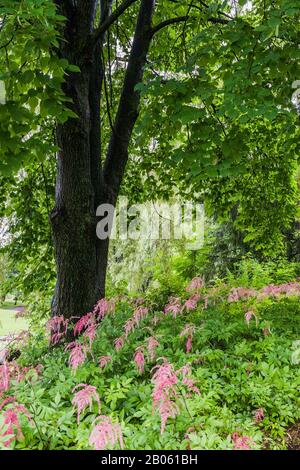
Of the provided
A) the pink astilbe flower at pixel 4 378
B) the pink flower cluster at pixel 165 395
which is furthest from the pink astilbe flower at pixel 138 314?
the pink astilbe flower at pixel 4 378

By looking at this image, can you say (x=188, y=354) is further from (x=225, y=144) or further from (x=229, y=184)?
(x=229, y=184)

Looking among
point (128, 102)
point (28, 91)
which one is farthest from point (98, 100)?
point (28, 91)

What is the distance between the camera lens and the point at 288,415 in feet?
8.19

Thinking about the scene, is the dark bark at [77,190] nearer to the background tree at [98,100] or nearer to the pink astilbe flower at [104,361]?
the background tree at [98,100]

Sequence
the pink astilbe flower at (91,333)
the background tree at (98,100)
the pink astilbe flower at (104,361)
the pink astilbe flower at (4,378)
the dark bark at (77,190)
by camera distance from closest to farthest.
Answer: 1. the pink astilbe flower at (4,378)
2. the pink astilbe flower at (104,361)
3. the pink astilbe flower at (91,333)
4. the background tree at (98,100)
5. the dark bark at (77,190)

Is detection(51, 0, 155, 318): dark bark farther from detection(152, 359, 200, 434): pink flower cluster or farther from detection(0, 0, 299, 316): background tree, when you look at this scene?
detection(152, 359, 200, 434): pink flower cluster

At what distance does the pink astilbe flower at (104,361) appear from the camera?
8.37 ft

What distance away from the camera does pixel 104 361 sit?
2.56m

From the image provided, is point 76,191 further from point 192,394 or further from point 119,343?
point 192,394

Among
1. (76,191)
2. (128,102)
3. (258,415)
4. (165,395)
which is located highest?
(128,102)

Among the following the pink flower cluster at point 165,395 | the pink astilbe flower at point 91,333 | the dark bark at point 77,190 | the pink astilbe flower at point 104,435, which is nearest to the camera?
the pink astilbe flower at point 104,435

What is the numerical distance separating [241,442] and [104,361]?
0.99m

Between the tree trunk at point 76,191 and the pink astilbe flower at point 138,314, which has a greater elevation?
the tree trunk at point 76,191

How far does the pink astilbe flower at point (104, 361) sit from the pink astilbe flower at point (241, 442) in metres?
0.91
